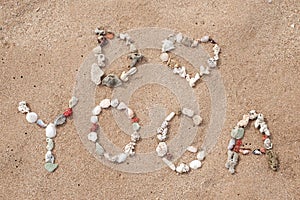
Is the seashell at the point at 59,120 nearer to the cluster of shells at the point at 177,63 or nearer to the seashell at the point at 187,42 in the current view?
the cluster of shells at the point at 177,63

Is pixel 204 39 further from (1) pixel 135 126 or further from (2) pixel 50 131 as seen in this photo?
(2) pixel 50 131

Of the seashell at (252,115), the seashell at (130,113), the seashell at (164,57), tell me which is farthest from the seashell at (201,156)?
the seashell at (164,57)

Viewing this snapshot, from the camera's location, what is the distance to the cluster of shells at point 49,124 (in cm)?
447

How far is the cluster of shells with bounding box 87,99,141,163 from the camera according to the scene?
177 inches

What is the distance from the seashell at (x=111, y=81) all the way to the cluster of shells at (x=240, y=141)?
1.11 metres

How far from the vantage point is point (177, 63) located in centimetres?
462

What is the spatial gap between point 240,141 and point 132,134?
956 mm

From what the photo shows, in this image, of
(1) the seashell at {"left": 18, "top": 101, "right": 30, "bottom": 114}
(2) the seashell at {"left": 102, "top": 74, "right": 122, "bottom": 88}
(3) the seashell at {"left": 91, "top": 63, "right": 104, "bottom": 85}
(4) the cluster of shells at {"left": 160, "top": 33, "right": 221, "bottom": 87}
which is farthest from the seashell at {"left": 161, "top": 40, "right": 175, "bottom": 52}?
(1) the seashell at {"left": 18, "top": 101, "right": 30, "bottom": 114}

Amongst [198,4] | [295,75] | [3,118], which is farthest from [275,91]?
[3,118]

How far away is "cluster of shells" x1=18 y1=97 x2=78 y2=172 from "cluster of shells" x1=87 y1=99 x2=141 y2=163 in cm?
22

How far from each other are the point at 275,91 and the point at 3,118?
2435 mm

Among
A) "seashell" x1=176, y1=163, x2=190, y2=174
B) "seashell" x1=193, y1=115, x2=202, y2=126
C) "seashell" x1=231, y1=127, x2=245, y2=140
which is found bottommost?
"seashell" x1=176, y1=163, x2=190, y2=174

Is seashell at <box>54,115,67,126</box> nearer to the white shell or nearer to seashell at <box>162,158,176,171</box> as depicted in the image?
the white shell

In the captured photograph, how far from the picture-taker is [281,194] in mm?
4422
